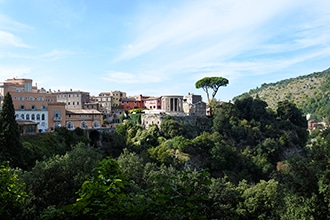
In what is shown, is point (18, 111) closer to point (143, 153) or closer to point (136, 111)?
point (143, 153)

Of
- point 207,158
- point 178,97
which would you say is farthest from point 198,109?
point 207,158

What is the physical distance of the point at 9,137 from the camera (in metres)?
25.3

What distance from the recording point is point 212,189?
24.0 metres

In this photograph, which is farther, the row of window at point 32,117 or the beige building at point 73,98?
the beige building at point 73,98

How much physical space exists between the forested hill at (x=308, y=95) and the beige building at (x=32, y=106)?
8918 centimetres

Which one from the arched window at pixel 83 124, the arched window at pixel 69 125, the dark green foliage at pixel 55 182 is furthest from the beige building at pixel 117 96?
the dark green foliage at pixel 55 182

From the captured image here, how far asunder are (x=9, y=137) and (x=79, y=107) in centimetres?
3531

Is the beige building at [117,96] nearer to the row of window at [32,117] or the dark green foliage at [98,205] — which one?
the row of window at [32,117]

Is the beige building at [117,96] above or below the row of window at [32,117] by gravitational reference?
above

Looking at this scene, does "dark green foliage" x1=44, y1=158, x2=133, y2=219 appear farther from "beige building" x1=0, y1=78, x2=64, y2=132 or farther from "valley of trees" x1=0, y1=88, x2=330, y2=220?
"beige building" x1=0, y1=78, x2=64, y2=132

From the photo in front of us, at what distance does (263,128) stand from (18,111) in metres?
40.1

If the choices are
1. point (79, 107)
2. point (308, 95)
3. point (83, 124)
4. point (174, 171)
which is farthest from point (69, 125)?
point (308, 95)

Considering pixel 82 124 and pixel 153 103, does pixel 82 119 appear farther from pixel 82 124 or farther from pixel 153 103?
pixel 153 103

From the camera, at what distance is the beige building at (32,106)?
125 feet
